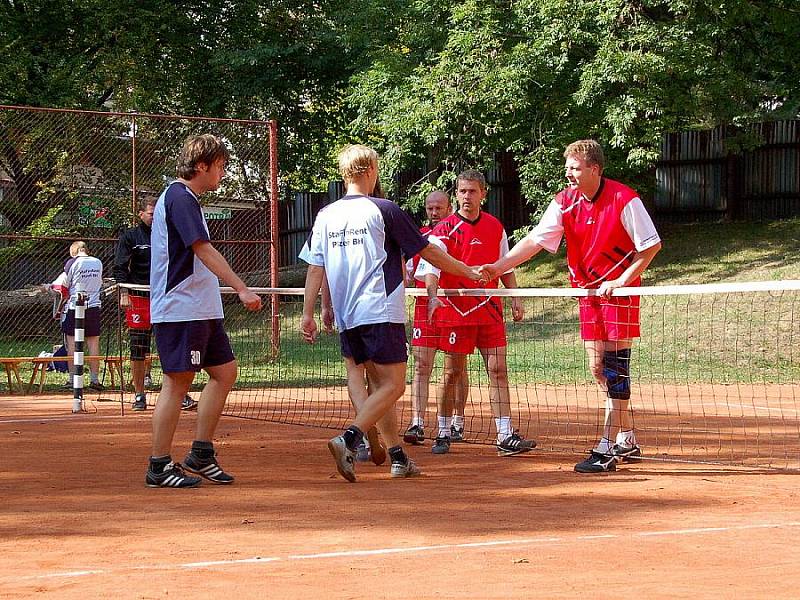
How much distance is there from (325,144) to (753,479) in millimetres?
23221

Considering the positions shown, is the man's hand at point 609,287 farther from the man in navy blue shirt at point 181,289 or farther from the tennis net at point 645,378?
the man in navy blue shirt at point 181,289

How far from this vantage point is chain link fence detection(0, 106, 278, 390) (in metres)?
18.8

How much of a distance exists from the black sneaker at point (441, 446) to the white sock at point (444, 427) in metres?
0.05

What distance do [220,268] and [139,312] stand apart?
5603 millimetres

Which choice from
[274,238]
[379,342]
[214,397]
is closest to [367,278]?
[379,342]

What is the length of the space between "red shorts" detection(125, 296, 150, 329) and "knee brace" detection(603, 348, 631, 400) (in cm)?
588

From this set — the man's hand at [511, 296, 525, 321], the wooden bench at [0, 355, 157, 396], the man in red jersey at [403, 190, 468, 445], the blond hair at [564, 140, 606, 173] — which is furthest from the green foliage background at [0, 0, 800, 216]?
the blond hair at [564, 140, 606, 173]

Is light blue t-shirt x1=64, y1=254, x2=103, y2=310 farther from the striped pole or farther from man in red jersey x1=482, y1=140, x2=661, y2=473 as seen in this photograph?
man in red jersey x1=482, y1=140, x2=661, y2=473

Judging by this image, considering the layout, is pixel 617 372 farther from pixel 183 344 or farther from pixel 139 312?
pixel 139 312

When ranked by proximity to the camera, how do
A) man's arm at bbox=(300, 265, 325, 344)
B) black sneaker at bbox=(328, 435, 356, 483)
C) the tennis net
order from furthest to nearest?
the tennis net → man's arm at bbox=(300, 265, 325, 344) → black sneaker at bbox=(328, 435, 356, 483)

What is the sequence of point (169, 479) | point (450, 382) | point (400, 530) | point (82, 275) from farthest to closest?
point (82, 275), point (450, 382), point (169, 479), point (400, 530)

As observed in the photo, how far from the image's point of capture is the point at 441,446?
8875 mm

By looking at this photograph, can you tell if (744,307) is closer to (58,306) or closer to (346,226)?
(58,306)

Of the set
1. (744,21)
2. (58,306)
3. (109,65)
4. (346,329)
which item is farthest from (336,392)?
(109,65)
